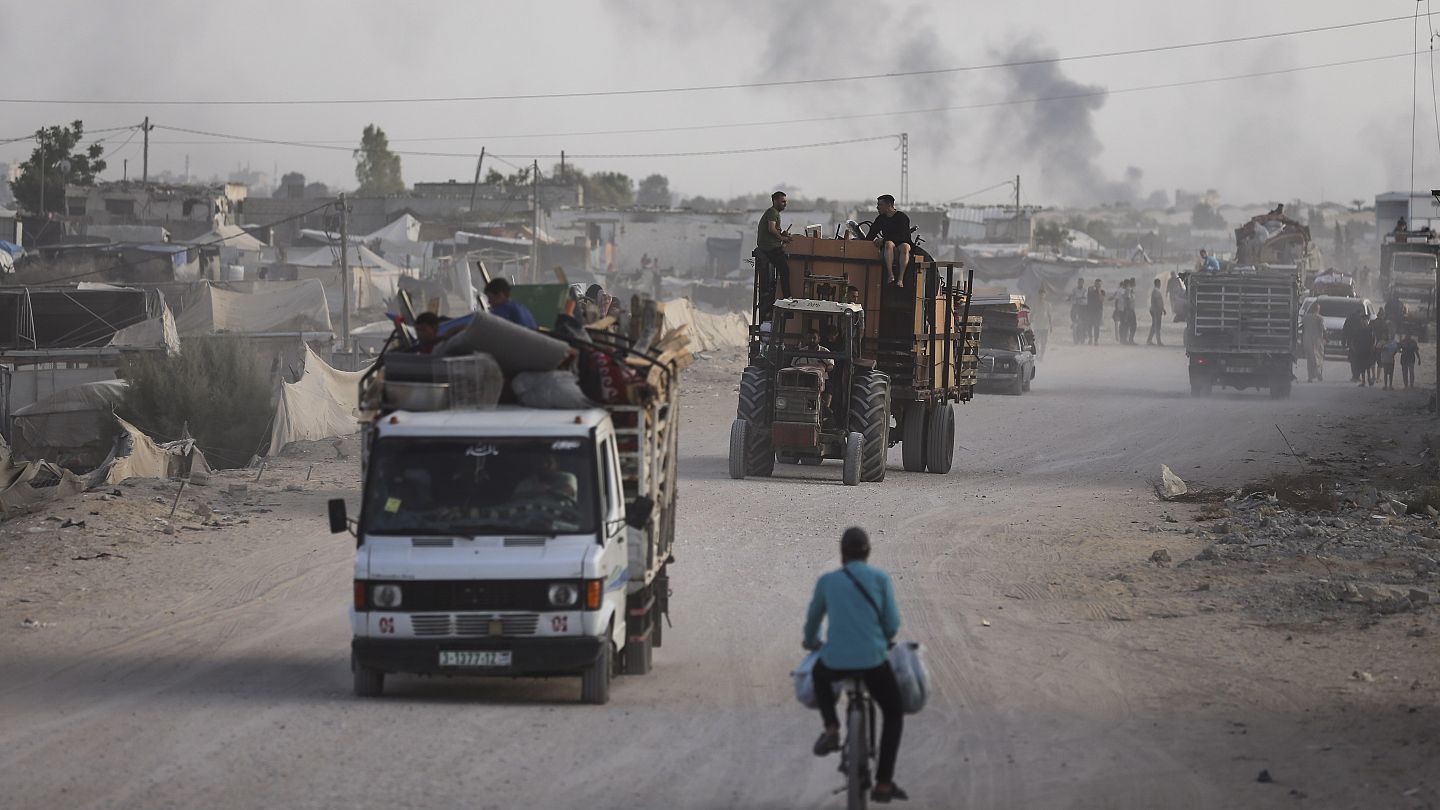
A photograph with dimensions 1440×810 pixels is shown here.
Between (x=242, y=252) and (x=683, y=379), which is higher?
(x=242, y=252)

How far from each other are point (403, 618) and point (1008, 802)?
3.74 metres

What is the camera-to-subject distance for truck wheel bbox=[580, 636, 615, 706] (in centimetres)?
997

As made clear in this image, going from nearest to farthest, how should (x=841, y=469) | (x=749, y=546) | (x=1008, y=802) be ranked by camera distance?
1. (x=1008, y=802)
2. (x=749, y=546)
3. (x=841, y=469)

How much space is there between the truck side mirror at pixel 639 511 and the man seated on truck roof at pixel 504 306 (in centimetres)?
178

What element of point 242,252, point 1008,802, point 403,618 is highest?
point 242,252

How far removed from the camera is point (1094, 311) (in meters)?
62.2

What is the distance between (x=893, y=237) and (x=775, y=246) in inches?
66.0

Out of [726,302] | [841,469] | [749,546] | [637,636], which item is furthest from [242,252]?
[637,636]

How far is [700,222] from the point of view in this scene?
88938 millimetres

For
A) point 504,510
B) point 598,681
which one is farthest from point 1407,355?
point 504,510

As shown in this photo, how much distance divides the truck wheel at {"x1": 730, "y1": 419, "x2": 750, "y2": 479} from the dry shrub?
1287 cm

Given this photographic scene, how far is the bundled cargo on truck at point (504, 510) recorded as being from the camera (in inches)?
380

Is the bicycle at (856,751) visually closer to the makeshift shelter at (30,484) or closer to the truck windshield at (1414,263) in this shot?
the makeshift shelter at (30,484)

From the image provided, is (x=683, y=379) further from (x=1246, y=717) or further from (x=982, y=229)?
(x=982, y=229)
